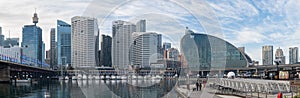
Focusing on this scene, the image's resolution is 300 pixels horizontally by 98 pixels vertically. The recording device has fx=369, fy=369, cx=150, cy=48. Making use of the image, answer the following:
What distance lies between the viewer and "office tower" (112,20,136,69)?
72.4 ft

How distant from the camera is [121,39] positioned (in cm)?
2297

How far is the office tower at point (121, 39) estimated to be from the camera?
22.1 m

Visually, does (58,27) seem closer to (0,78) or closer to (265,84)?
(0,78)

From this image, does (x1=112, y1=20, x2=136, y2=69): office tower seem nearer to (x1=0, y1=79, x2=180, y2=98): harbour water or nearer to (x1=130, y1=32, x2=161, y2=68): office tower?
(x1=130, y1=32, x2=161, y2=68): office tower

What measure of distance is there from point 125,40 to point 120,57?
113 centimetres

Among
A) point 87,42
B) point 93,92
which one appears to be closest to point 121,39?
point 87,42

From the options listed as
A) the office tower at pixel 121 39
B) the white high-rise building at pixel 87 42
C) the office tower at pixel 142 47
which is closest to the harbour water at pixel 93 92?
the office tower at pixel 142 47

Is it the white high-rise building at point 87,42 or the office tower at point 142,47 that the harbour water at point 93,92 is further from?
the white high-rise building at point 87,42

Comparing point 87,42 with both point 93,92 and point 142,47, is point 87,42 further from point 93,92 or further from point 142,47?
point 93,92

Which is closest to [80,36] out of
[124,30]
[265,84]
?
[124,30]

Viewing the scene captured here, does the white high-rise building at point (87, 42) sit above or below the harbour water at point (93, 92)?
above

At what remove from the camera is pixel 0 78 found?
89.6 metres

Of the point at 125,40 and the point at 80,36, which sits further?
the point at 125,40

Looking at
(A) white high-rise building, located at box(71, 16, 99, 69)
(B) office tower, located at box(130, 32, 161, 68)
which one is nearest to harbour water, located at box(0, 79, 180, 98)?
(B) office tower, located at box(130, 32, 161, 68)
